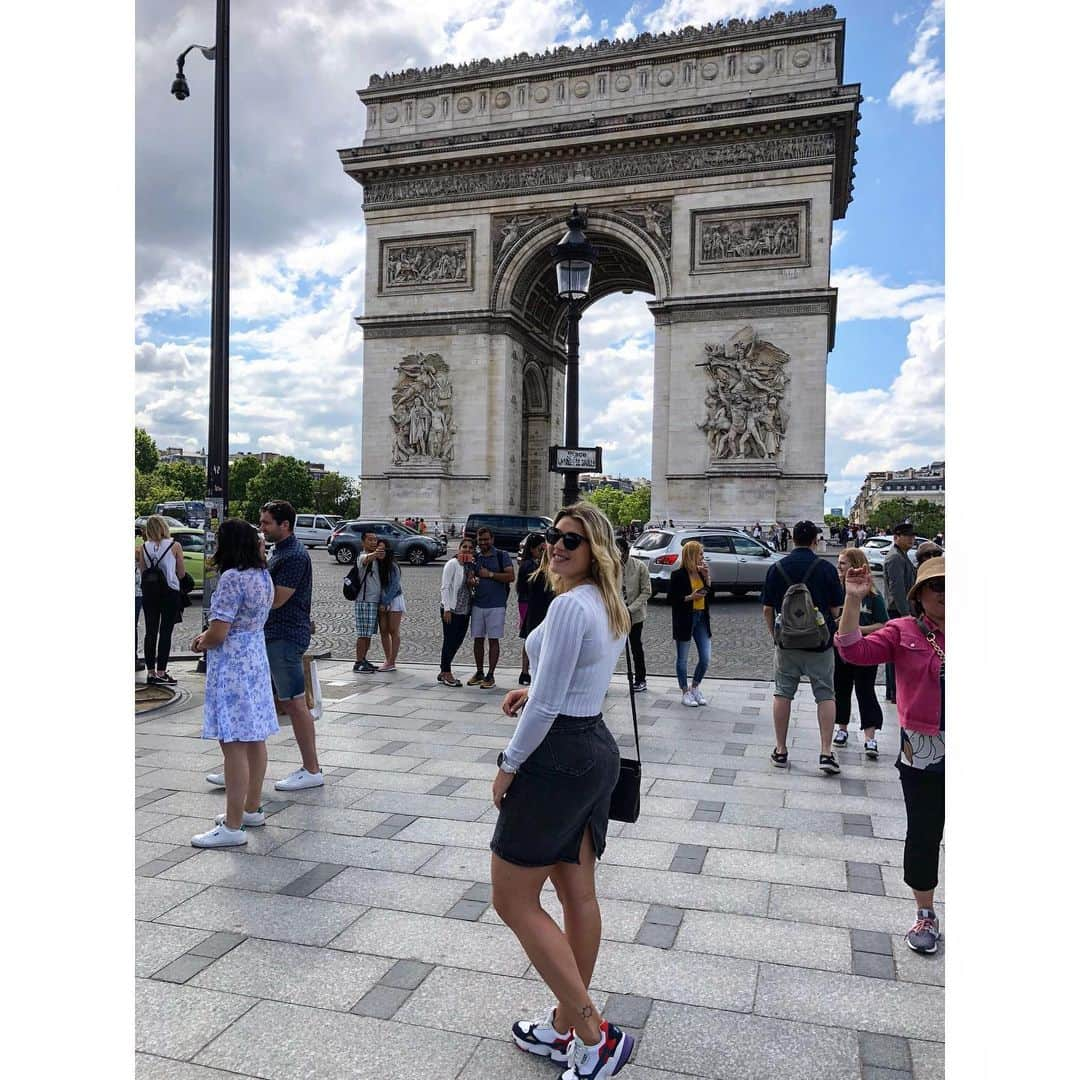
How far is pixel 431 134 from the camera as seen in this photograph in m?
Result: 32.6

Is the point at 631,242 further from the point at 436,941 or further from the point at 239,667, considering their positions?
the point at 436,941

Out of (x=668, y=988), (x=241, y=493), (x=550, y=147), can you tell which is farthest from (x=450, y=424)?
(x=241, y=493)

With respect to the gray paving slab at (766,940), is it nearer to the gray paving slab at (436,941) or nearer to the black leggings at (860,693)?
the gray paving slab at (436,941)

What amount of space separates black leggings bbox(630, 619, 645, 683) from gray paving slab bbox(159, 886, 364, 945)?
18.4ft

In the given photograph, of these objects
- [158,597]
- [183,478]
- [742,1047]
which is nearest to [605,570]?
[742,1047]

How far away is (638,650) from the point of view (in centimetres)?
952

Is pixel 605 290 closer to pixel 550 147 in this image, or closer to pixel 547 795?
pixel 550 147

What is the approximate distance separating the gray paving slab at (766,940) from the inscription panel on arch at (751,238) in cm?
2730

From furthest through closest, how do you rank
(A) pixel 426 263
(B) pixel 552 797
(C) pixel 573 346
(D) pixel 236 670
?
(A) pixel 426 263, (C) pixel 573 346, (D) pixel 236 670, (B) pixel 552 797

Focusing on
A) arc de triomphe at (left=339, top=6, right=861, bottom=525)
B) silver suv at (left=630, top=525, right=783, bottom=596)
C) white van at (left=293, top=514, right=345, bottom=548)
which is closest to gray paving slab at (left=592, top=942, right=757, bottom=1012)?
silver suv at (left=630, top=525, right=783, bottom=596)

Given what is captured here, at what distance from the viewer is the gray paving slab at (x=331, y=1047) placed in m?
2.75

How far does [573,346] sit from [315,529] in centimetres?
3512

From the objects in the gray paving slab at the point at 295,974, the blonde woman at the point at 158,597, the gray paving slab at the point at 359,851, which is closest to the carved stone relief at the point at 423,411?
the blonde woman at the point at 158,597
